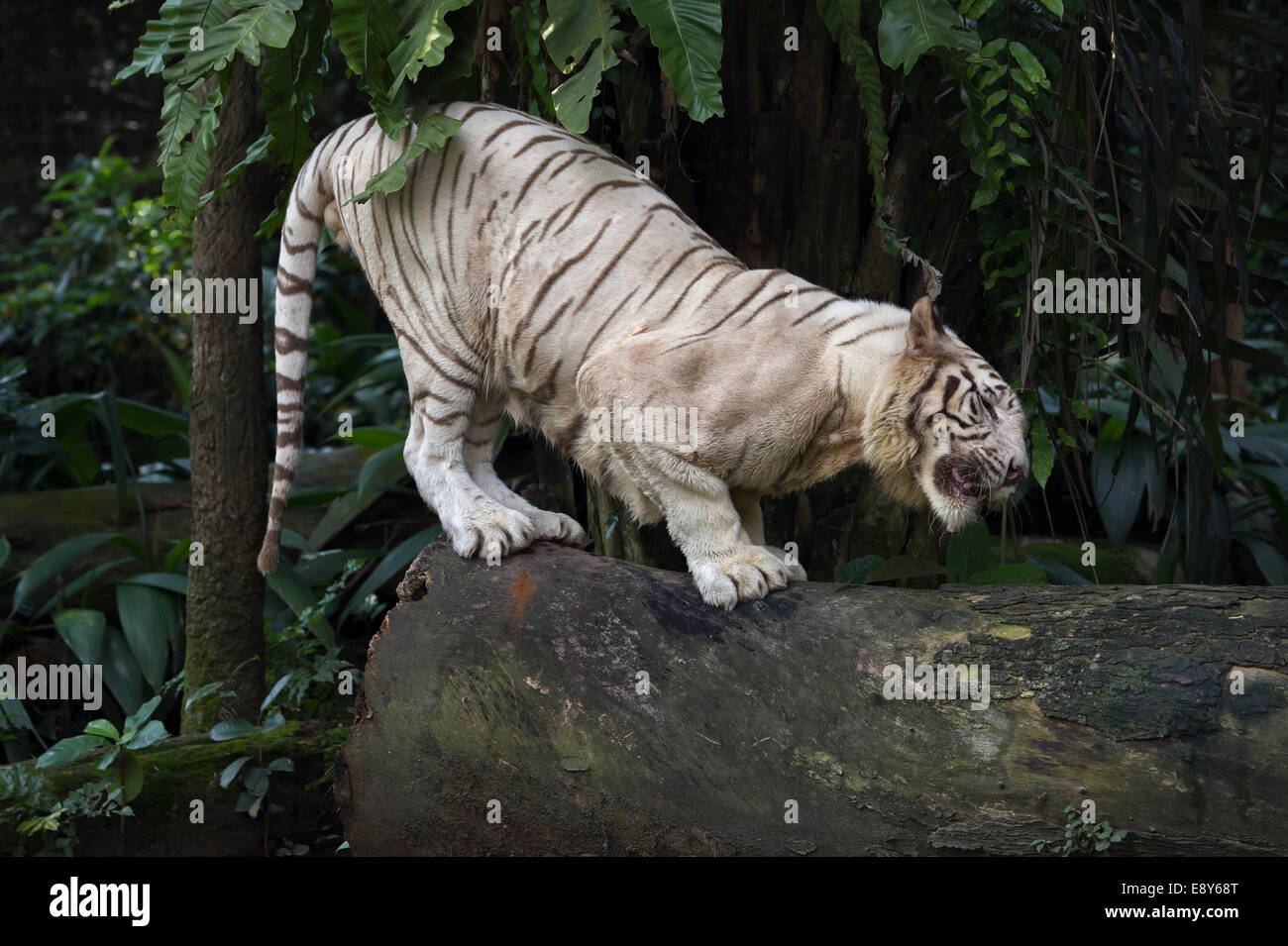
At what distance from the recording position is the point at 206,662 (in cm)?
412

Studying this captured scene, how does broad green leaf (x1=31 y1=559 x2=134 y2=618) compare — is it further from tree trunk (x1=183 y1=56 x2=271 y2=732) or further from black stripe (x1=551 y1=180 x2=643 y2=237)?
black stripe (x1=551 y1=180 x2=643 y2=237)

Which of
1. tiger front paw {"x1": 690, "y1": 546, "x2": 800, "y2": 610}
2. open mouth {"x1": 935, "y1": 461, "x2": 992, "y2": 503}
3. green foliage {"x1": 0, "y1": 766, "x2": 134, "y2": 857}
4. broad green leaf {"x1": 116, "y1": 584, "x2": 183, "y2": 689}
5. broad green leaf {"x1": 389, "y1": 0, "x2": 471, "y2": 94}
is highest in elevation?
broad green leaf {"x1": 389, "y1": 0, "x2": 471, "y2": 94}

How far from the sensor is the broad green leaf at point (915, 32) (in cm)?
278

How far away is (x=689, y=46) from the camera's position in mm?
2840

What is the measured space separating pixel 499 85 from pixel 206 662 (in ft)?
7.38

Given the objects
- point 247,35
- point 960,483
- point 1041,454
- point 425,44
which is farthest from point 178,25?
point 1041,454

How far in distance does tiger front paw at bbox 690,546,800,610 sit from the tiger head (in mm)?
424

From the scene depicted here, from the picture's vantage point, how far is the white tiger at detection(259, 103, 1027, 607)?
2.91 metres

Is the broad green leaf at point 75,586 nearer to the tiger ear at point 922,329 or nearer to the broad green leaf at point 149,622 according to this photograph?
the broad green leaf at point 149,622

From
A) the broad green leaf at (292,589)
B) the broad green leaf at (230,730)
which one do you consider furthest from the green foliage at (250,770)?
the broad green leaf at (292,589)

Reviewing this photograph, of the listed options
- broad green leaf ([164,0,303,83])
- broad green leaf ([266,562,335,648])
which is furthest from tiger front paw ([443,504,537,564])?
broad green leaf ([266,562,335,648])

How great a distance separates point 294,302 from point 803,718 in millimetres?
1999

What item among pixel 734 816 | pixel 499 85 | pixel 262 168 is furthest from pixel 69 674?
pixel 734 816

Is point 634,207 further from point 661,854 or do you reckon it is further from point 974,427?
point 661,854
